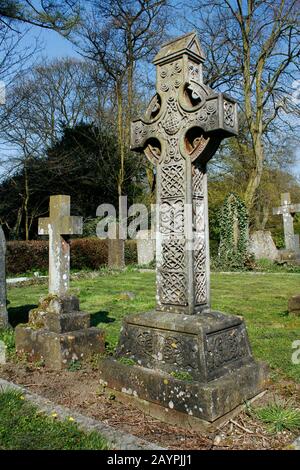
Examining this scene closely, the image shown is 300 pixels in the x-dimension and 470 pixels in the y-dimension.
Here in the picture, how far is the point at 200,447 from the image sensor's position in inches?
103

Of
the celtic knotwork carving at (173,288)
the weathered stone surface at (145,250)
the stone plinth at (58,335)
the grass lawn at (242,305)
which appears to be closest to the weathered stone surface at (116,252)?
the weathered stone surface at (145,250)

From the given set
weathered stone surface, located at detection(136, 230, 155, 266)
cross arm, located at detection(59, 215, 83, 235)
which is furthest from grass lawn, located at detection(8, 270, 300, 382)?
weathered stone surface, located at detection(136, 230, 155, 266)

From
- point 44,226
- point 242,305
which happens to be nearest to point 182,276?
point 44,226

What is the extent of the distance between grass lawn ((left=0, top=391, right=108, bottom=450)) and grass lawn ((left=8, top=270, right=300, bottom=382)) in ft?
6.79

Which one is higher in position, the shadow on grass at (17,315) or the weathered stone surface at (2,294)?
the weathered stone surface at (2,294)

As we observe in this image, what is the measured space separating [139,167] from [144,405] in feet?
61.3

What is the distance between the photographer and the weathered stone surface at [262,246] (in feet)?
58.6

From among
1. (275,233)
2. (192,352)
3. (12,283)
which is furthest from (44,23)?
(275,233)

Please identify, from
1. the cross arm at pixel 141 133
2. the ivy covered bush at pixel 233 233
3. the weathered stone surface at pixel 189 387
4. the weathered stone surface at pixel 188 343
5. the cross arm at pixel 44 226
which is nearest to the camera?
the weathered stone surface at pixel 189 387

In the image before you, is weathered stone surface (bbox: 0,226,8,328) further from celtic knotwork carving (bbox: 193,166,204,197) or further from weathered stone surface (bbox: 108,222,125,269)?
weathered stone surface (bbox: 108,222,125,269)

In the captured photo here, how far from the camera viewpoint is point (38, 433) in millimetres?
2705

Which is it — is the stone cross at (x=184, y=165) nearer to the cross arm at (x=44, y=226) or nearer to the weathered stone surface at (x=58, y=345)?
the weathered stone surface at (x=58, y=345)

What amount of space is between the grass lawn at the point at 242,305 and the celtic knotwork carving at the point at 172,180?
208 centimetres

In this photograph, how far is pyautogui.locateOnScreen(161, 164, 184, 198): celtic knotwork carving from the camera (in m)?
3.56
